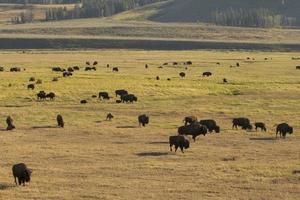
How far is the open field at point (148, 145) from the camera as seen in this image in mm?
27422

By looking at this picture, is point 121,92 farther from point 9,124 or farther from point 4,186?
point 4,186

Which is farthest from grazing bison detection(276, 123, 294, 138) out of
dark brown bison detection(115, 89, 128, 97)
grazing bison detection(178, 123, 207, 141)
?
dark brown bison detection(115, 89, 128, 97)

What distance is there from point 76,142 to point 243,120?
1181 centimetres

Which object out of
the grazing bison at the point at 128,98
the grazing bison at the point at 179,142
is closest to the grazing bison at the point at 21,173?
the grazing bison at the point at 179,142

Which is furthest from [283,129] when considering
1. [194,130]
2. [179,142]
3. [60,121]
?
[60,121]

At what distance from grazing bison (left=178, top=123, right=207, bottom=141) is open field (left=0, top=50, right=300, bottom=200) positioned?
66cm

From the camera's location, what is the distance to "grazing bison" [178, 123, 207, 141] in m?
39.1

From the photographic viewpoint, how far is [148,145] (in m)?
37.5

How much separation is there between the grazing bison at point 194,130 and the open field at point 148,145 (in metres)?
0.66

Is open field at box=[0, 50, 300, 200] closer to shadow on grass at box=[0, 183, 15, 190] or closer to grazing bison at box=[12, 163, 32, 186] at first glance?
shadow on grass at box=[0, 183, 15, 190]

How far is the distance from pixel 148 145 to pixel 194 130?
11.1 ft

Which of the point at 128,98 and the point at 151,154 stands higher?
the point at 128,98

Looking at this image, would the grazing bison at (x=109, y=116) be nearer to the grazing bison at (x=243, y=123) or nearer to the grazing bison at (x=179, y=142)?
the grazing bison at (x=243, y=123)

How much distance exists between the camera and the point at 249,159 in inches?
1312
